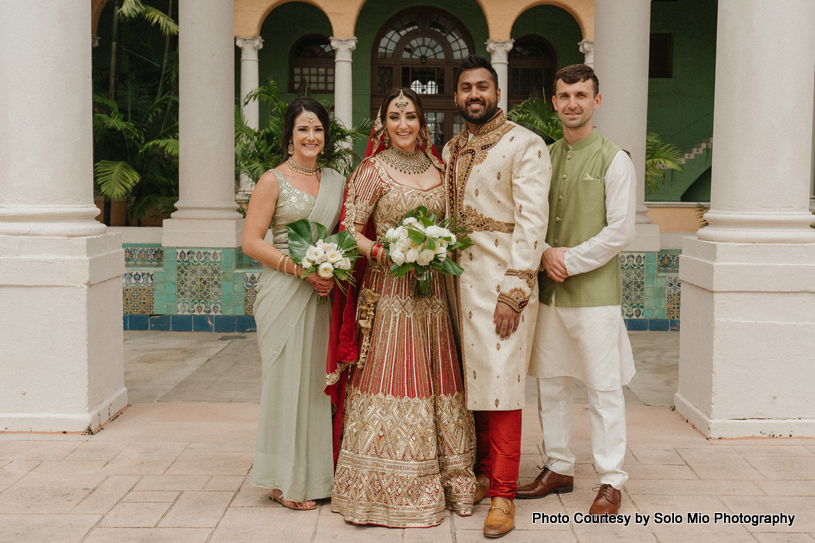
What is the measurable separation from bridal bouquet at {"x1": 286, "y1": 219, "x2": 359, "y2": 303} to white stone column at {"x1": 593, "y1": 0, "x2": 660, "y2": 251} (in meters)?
5.17

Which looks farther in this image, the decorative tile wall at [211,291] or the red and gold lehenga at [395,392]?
the decorative tile wall at [211,291]

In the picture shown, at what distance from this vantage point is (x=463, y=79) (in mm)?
3346

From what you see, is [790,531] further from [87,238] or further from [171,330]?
[171,330]

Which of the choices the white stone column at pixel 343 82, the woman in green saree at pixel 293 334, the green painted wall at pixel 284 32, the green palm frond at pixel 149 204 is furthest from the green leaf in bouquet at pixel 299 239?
the green painted wall at pixel 284 32

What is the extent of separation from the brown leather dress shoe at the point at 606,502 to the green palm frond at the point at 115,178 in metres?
9.28

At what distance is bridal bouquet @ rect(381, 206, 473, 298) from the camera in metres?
3.10

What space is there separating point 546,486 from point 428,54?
1526 cm

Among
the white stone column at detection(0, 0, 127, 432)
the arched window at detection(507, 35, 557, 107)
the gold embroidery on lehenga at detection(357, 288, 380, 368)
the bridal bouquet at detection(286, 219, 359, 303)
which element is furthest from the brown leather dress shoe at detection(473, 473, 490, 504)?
the arched window at detection(507, 35, 557, 107)

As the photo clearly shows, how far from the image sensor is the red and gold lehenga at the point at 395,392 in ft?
10.9

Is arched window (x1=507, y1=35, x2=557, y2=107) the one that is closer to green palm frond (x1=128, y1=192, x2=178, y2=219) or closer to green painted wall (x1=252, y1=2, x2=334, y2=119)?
green painted wall (x1=252, y1=2, x2=334, y2=119)

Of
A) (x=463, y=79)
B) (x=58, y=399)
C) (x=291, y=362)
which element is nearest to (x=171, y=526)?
(x=291, y=362)

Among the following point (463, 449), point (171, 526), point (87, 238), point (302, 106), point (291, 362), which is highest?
point (302, 106)

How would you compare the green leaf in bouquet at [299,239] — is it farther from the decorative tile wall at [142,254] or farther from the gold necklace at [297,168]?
the decorative tile wall at [142,254]

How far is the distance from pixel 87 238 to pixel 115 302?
571 millimetres
